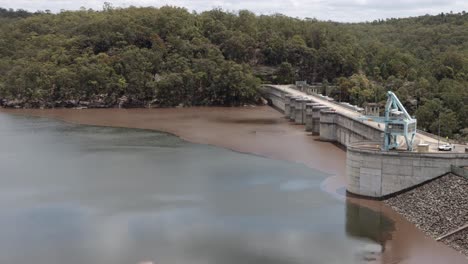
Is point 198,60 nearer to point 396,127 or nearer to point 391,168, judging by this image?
point 396,127

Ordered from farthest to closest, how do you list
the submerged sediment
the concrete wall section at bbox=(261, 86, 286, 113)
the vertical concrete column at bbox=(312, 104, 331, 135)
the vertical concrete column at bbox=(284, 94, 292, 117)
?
the concrete wall section at bbox=(261, 86, 286, 113), the vertical concrete column at bbox=(284, 94, 292, 117), the vertical concrete column at bbox=(312, 104, 331, 135), the submerged sediment

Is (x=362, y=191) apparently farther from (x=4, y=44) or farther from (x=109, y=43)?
(x=4, y=44)

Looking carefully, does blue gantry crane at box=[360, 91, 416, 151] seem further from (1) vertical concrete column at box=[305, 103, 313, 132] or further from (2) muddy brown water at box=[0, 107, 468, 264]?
(1) vertical concrete column at box=[305, 103, 313, 132]

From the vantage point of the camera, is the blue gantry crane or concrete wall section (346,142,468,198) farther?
the blue gantry crane

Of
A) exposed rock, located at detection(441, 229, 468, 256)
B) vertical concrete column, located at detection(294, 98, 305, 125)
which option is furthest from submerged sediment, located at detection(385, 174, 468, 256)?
vertical concrete column, located at detection(294, 98, 305, 125)

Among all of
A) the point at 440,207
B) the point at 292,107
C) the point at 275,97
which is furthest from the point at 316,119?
the point at 440,207
